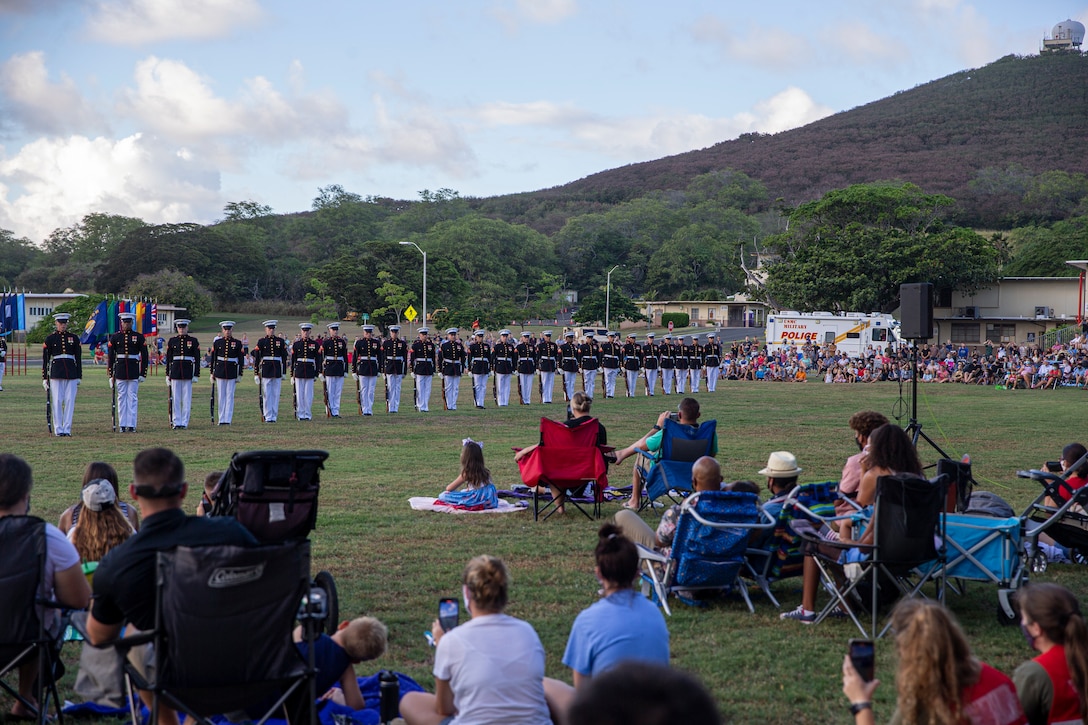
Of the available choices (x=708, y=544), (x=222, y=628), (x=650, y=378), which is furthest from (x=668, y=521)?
(x=650, y=378)

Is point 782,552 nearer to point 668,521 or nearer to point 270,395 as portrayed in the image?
point 668,521

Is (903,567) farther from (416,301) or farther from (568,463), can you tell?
(416,301)

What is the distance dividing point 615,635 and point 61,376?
15254mm

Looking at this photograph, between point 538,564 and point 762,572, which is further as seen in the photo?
point 538,564

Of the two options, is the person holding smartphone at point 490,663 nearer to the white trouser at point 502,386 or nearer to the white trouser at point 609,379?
the white trouser at point 502,386

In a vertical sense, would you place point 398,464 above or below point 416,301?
below

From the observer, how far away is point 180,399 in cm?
1858

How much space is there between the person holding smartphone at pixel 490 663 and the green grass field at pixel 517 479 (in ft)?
4.94

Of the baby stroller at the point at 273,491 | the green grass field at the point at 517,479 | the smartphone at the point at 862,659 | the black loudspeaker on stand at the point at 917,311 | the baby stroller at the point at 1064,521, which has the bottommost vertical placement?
the green grass field at the point at 517,479

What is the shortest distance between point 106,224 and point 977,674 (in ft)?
424

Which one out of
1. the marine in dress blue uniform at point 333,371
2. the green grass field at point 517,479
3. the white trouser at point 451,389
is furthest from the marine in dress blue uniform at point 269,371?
the white trouser at point 451,389

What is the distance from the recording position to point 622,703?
1.65m

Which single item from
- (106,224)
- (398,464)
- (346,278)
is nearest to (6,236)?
(106,224)

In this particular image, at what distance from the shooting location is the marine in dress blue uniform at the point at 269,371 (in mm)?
19812
